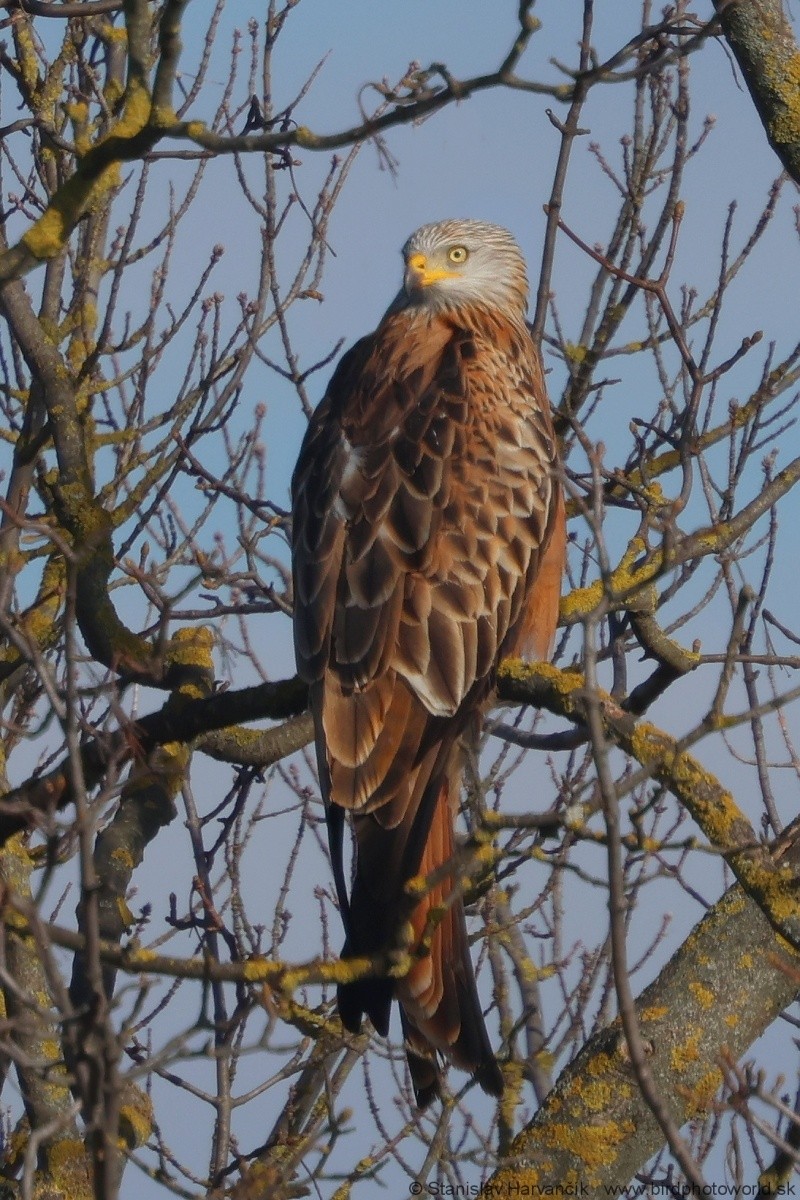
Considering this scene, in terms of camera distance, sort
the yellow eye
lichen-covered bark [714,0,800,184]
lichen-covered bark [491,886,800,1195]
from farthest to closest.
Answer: the yellow eye, lichen-covered bark [714,0,800,184], lichen-covered bark [491,886,800,1195]

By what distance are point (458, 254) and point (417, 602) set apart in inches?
80.2

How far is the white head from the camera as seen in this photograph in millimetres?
5492

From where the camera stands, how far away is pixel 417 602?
4.16m

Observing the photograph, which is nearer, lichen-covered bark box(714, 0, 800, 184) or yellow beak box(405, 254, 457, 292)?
lichen-covered bark box(714, 0, 800, 184)

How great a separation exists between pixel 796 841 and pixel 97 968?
2.08 m

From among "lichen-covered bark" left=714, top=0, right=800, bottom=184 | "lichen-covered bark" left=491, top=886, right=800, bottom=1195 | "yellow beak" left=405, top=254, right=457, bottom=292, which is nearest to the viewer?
"lichen-covered bark" left=491, top=886, right=800, bottom=1195

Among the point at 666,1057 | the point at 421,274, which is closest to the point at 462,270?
the point at 421,274

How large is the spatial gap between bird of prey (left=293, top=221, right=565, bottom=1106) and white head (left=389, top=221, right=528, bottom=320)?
39cm

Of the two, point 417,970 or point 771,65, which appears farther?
point 771,65

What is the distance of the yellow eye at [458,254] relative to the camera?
5711 millimetres

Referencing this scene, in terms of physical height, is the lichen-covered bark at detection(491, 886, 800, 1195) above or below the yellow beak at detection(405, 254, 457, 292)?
below

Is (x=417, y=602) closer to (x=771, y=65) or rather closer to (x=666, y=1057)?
(x=666, y=1057)

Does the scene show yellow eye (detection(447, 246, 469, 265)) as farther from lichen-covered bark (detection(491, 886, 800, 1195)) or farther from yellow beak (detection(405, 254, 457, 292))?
lichen-covered bark (detection(491, 886, 800, 1195))

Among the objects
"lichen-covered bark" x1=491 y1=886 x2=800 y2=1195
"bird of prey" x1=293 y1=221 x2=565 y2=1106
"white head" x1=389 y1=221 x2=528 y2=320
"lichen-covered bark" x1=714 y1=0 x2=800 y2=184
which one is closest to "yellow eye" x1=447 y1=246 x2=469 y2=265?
"white head" x1=389 y1=221 x2=528 y2=320
